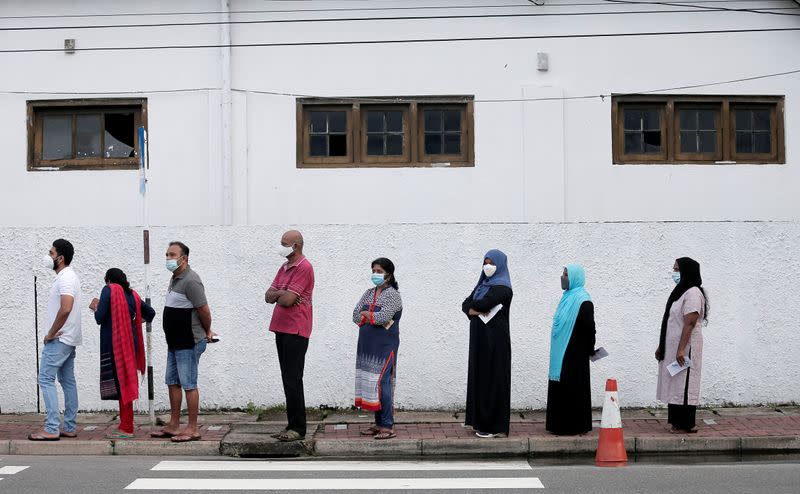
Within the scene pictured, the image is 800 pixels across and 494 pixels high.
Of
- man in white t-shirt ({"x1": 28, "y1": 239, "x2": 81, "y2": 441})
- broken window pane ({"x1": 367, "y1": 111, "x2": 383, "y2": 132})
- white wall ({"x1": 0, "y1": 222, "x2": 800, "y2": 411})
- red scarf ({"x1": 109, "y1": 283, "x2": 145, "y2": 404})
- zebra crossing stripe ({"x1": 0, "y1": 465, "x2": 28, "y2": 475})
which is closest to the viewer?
zebra crossing stripe ({"x1": 0, "y1": 465, "x2": 28, "y2": 475})

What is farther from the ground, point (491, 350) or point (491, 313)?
point (491, 313)

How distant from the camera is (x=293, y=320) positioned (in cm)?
934

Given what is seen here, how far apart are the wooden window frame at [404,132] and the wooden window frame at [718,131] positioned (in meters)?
2.06

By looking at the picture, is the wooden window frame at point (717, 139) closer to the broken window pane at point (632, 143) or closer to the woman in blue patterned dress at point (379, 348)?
the broken window pane at point (632, 143)

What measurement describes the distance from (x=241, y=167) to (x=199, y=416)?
405 cm

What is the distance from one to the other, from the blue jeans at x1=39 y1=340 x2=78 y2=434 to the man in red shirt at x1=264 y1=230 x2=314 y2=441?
199 centimetres

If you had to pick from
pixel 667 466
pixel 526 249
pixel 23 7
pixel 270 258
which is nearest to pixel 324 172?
pixel 270 258

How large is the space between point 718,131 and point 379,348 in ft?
22.9

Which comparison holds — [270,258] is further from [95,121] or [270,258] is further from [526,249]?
[95,121]

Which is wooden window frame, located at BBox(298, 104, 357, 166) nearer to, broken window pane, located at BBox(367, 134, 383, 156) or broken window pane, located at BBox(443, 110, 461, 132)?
broken window pane, located at BBox(367, 134, 383, 156)

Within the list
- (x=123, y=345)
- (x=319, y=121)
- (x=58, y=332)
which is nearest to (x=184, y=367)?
(x=123, y=345)

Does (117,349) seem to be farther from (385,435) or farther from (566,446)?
(566,446)

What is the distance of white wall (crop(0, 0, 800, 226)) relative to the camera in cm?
1377

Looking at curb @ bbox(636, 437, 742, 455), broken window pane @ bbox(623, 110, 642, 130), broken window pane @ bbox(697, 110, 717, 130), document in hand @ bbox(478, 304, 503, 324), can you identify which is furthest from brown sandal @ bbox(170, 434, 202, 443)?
broken window pane @ bbox(697, 110, 717, 130)
